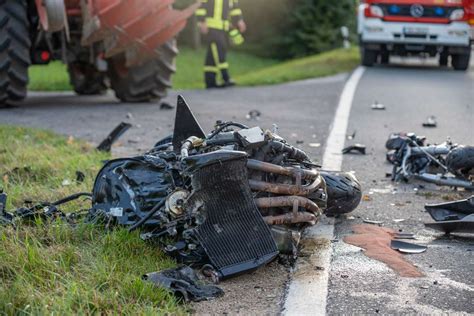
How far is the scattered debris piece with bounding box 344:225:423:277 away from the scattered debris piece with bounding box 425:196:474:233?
273 mm

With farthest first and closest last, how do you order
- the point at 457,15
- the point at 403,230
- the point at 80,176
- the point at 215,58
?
the point at 457,15
the point at 215,58
the point at 80,176
the point at 403,230

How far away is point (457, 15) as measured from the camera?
18484 mm

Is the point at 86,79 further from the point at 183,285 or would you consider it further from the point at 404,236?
the point at 183,285

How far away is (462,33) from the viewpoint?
18.5m

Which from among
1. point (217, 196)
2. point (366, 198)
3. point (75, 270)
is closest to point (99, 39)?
point (366, 198)

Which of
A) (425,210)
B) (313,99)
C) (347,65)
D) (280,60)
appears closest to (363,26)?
(347,65)

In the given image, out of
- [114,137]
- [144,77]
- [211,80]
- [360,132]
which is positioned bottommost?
[211,80]

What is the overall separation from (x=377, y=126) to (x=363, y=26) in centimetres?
937

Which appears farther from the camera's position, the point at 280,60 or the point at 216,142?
the point at 280,60

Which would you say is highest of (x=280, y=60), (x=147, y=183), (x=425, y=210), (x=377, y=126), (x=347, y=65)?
(x=147, y=183)

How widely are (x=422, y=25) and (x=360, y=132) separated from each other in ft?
32.4

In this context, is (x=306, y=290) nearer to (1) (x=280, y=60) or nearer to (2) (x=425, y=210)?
(2) (x=425, y=210)

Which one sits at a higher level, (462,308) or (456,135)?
(462,308)

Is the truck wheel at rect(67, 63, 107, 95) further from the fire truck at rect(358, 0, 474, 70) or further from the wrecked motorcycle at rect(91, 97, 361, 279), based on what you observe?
the wrecked motorcycle at rect(91, 97, 361, 279)
